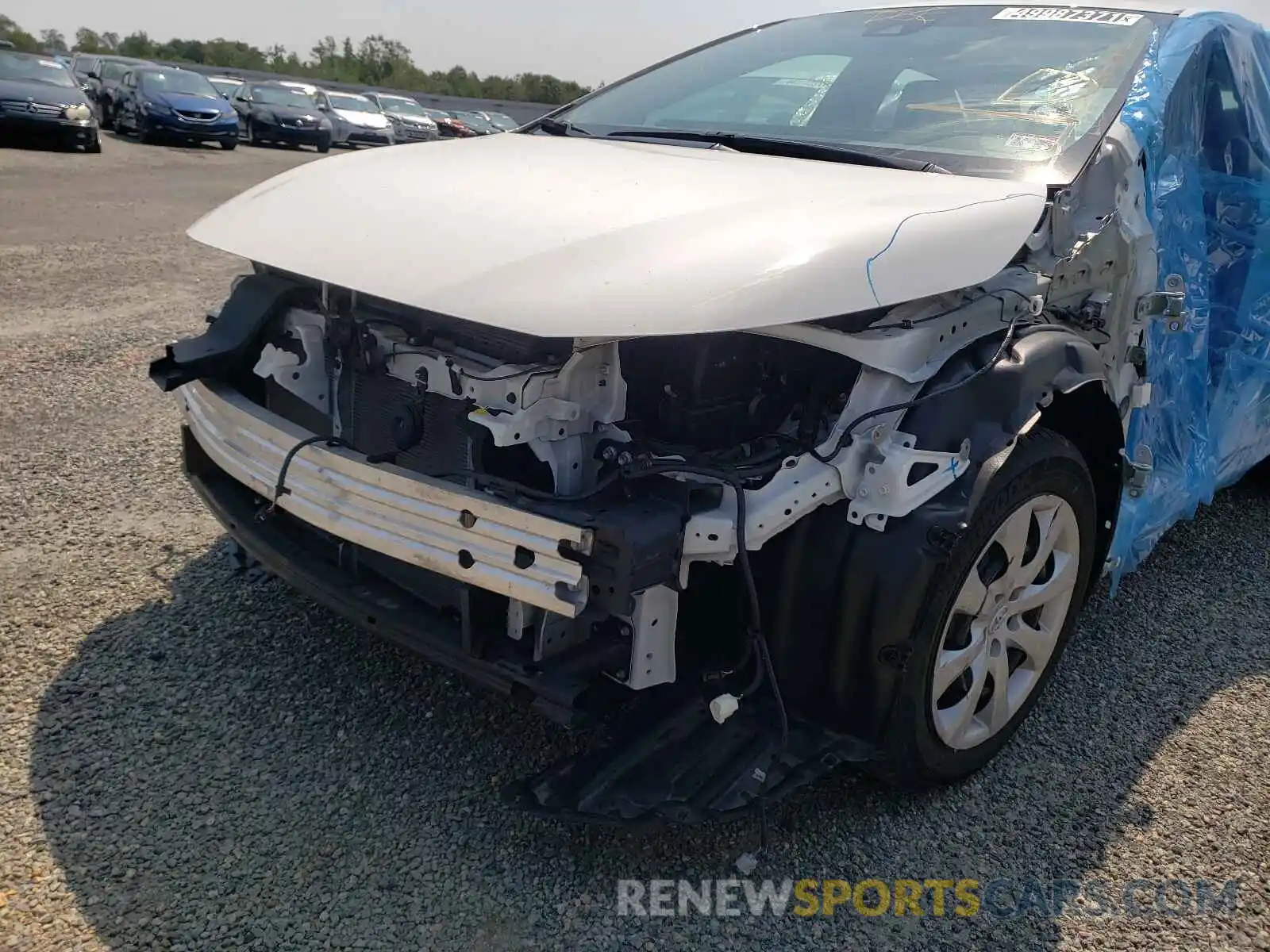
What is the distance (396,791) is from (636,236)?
141cm

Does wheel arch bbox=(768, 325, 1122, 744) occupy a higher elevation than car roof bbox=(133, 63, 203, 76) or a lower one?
lower

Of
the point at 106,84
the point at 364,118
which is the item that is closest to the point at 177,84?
the point at 106,84

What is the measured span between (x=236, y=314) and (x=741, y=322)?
1.52 metres

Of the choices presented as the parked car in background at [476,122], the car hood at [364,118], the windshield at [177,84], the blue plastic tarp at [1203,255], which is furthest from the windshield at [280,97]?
the blue plastic tarp at [1203,255]

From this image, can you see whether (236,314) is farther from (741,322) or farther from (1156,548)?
(1156,548)

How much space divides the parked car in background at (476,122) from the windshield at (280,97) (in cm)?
394

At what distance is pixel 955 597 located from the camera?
87.3 inches

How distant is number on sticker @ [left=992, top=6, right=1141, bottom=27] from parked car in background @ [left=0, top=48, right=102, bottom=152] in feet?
49.9

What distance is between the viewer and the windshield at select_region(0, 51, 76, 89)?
578 inches

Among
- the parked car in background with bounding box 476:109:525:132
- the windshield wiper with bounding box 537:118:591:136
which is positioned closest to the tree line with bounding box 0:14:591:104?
the parked car in background with bounding box 476:109:525:132

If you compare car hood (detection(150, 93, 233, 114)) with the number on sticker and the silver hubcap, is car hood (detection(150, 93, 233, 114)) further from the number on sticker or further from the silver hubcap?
the silver hubcap

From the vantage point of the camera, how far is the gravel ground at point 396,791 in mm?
2043

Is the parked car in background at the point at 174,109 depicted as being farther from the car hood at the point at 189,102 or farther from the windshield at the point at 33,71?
the windshield at the point at 33,71

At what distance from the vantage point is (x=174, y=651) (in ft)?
9.26
